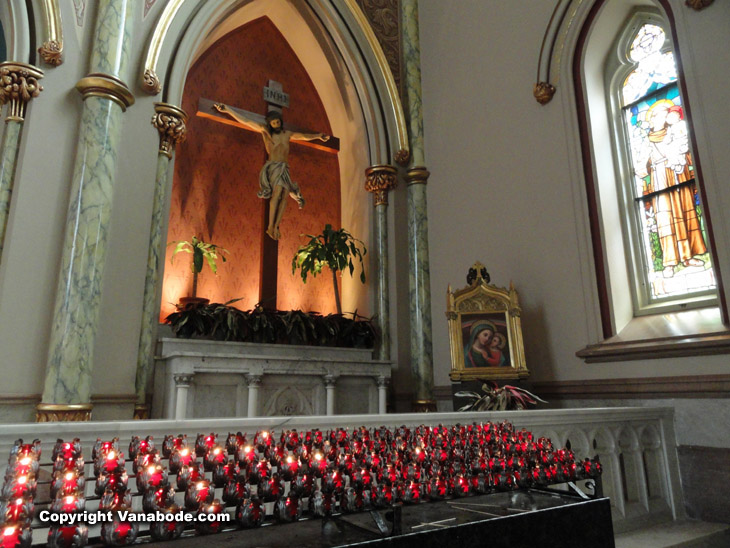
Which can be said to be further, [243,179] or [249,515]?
[243,179]

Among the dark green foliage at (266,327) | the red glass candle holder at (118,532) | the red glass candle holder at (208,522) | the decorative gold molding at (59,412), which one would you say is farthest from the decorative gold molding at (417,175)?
the red glass candle holder at (118,532)

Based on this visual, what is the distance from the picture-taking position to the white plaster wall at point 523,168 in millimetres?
4102

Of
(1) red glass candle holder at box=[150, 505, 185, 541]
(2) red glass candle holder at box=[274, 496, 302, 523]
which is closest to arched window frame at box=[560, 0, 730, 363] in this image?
(2) red glass candle holder at box=[274, 496, 302, 523]

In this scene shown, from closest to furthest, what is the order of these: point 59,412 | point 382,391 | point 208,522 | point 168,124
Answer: point 208,522
point 59,412
point 168,124
point 382,391

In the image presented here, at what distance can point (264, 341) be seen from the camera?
17.8ft

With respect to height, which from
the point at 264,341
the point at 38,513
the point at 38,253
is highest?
the point at 38,253

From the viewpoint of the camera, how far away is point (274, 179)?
21.7ft

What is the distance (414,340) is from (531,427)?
3.02 m

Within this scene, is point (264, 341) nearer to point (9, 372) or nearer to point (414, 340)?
point (414, 340)

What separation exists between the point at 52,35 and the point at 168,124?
1164 mm

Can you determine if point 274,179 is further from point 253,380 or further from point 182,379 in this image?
point 182,379

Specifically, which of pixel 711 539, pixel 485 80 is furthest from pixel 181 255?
pixel 711 539

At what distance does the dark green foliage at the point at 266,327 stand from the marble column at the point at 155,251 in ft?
1.07

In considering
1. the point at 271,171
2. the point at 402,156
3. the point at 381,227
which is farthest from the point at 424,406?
the point at 271,171
